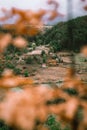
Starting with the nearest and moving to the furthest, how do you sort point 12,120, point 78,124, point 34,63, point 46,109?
point 12,120 → point 46,109 → point 78,124 → point 34,63

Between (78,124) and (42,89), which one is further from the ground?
(42,89)

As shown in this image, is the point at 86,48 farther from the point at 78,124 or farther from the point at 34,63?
the point at 34,63

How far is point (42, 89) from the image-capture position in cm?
160

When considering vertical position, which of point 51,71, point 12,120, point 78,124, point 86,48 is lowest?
point 51,71

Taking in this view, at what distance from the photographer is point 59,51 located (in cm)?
4091

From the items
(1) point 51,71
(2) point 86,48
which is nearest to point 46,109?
(2) point 86,48

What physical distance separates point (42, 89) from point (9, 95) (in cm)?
18

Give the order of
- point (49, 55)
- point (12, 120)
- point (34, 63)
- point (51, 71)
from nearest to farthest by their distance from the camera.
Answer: point (12, 120) < point (51, 71) < point (34, 63) < point (49, 55)

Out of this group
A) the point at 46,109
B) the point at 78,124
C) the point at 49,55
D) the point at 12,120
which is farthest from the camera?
the point at 49,55

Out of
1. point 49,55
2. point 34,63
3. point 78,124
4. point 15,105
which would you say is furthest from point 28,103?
point 49,55

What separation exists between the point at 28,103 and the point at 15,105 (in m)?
0.06

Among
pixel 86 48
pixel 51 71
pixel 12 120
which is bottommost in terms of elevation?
pixel 51 71

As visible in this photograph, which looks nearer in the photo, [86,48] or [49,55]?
[86,48]

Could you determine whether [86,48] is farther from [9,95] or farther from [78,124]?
[9,95]
